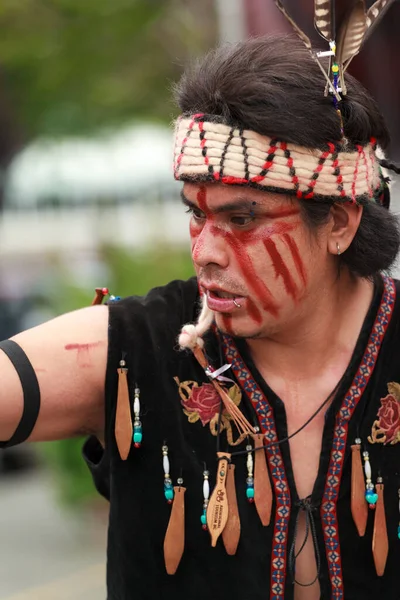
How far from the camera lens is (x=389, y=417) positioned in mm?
2988

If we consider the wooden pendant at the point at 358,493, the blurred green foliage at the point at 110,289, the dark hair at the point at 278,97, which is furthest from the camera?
the blurred green foliage at the point at 110,289

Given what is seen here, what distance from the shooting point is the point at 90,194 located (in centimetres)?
1947

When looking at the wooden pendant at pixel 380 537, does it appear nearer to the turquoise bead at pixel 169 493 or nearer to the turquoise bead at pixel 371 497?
the turquoise bead at pixel 371 497

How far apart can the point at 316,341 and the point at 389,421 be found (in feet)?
0.99

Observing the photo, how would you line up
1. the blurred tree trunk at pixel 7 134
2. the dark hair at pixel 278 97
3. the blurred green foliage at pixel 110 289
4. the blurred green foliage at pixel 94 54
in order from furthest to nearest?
the blurred tree trunk at pixel 7 134 → the blurred green foliage at pixel 94 54 → the blurred green foliage at pixel 110 289 → the dark hair at pixel 278 97

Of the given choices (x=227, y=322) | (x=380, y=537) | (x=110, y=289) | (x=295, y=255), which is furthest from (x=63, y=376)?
(x=110, y=289)

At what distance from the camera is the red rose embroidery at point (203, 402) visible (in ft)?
9.59

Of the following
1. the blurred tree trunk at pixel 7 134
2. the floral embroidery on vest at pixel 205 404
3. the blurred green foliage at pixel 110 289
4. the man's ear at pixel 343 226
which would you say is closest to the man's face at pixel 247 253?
the man's ear at pixel 343 226

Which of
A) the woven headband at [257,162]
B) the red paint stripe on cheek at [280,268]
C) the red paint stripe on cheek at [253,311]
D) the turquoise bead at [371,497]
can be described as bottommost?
the turquoise bead at [371,497]

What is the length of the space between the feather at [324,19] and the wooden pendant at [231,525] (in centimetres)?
121

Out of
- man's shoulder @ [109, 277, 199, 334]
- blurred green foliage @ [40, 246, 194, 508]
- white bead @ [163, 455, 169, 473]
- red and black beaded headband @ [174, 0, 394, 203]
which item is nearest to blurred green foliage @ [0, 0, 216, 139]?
blurred green foliage @ [40, 246, 194, 508]

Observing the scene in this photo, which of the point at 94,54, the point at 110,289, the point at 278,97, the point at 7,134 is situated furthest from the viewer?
the point at 7,134

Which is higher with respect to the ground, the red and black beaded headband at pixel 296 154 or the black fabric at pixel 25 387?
the red and black beaded headband at pixel 296 154

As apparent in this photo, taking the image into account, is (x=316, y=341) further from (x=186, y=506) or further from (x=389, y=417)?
(x=186, y=506)
